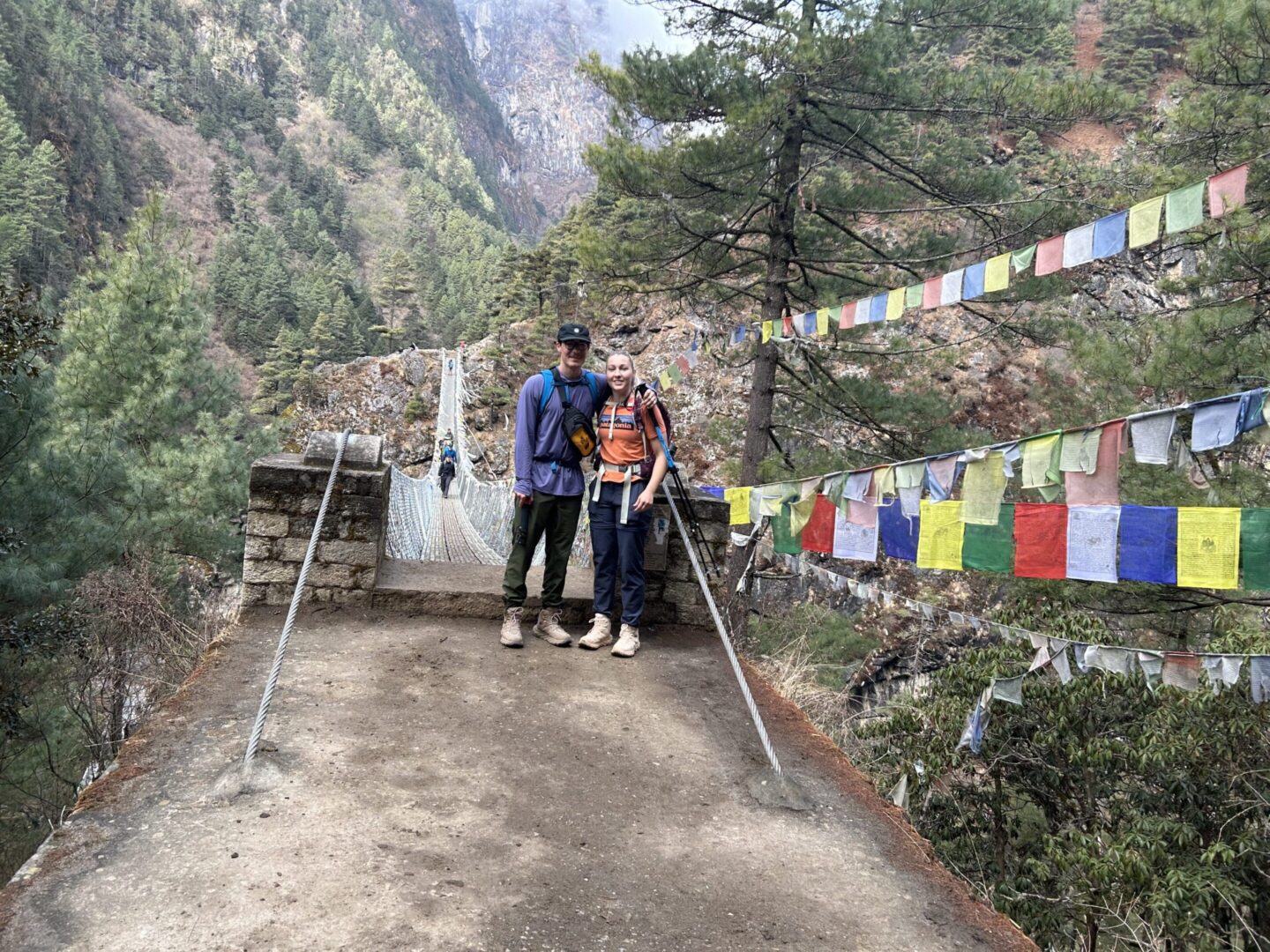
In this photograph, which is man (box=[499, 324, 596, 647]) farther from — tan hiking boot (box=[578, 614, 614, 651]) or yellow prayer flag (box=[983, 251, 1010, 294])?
yellow prayer flag (box=[983, 251, 1010, 294])

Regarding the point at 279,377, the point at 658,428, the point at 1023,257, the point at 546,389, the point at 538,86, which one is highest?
the point at 538,86

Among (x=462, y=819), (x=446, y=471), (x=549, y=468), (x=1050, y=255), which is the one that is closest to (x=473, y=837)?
(x=462, y=819)

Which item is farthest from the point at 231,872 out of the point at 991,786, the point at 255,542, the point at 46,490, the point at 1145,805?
the point at 46,490

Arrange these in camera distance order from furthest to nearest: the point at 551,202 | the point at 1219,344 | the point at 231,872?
1. the point at 551,202
2. the point at 1219,344
3. the point at 231,872

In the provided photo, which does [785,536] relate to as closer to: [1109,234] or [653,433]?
[653,433]

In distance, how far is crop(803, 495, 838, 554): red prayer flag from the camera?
409cm

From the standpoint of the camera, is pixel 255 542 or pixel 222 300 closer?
pixel 255 542

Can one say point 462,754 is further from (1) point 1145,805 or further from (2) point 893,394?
(2) point 893,394

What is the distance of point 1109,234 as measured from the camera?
4168 millimetres

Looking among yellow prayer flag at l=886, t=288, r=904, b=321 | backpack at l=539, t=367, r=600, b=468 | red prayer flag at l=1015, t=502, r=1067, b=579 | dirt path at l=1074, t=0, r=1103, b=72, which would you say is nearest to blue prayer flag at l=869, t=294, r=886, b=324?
yellow prayer flag at l=886, t=288, r=904, b=321

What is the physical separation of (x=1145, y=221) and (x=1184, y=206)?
0.79ft

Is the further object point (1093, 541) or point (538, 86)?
point (538, 86)

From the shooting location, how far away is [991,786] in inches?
242

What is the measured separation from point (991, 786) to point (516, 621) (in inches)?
176
